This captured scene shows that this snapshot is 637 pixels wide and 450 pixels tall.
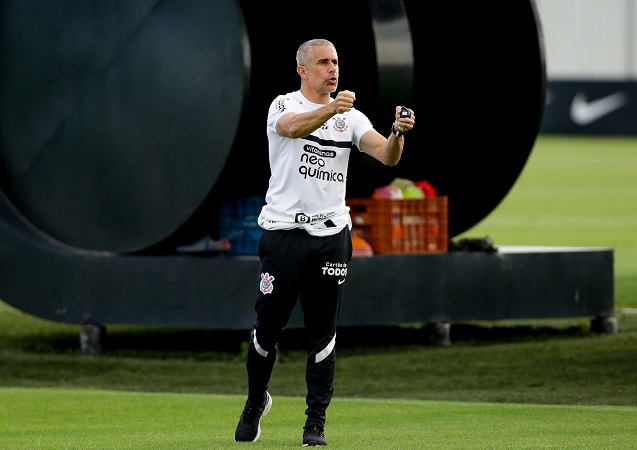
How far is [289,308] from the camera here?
7684 mm

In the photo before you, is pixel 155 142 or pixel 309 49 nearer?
pixel 309 49

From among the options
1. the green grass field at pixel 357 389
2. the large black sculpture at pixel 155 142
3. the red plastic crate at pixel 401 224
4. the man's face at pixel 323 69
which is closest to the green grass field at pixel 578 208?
the green grass field at pixel 357 389

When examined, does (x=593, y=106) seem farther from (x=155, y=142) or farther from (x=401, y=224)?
(x=155, y=142)

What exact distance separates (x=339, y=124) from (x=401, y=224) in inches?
196

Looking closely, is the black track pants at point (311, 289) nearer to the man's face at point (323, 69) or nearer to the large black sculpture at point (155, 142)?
the man's face at point (323, 69)

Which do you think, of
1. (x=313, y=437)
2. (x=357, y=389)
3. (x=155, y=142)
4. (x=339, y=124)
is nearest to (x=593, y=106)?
(x=155, y=142)

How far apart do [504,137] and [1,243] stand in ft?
14.9

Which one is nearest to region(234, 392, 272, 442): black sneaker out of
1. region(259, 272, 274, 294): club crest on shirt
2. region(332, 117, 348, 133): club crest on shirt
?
region(259, 272, 274, 294): club crest on shirt

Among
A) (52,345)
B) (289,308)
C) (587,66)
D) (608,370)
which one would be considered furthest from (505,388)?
(587,66)

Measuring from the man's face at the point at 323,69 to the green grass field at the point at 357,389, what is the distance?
68.3 inches

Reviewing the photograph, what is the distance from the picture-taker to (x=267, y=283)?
Answer: 761 centimetres

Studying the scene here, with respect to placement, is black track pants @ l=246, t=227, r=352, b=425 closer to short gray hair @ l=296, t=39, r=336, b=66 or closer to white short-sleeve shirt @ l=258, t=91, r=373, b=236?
white short-sleeve shirt @ l=258, t=91, r=373, b=236

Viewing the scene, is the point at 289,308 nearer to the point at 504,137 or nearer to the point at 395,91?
the point at 395,91

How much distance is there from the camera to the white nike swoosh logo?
1837 inches
